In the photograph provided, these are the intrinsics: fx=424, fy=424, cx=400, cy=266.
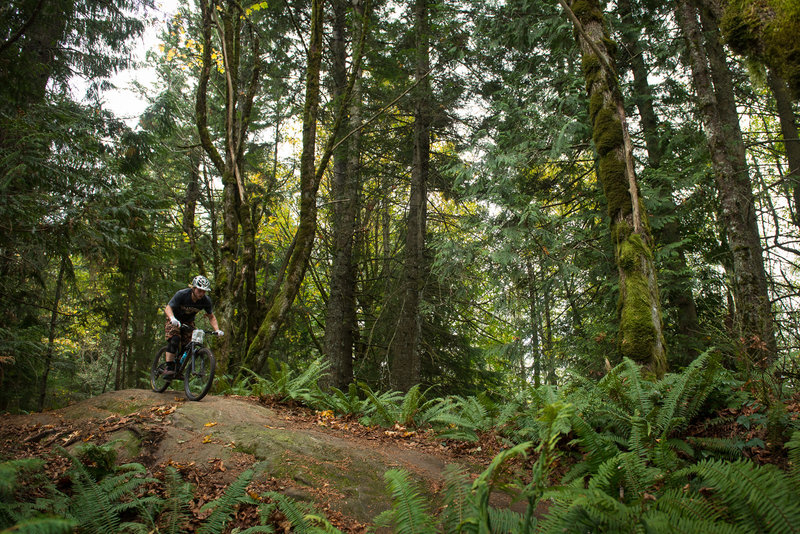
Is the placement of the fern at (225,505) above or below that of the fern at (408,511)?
below

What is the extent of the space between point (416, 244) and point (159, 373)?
642 centimetres

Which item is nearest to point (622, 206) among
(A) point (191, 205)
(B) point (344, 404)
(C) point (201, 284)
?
(B) point (344, 404)

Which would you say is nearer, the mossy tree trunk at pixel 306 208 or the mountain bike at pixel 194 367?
the mountain bike at pixel 194 367

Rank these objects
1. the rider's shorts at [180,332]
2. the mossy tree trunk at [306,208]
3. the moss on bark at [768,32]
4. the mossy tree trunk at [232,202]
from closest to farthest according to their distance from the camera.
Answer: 1. the moss on bark at [768,32]
2. the rider's shorts at [180,332]
3. the mossy tree trunk at [306,208]
4. the mossy tree trunk at [232,202]

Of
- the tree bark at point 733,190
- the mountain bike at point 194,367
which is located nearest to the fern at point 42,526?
the mountain bike at point 194,367

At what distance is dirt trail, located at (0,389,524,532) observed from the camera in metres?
3.59

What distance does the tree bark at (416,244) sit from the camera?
1050 centimetres

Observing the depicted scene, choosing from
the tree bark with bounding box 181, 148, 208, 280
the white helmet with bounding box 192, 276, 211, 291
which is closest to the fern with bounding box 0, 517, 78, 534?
the white helmet with bounding box 192, 276, 211, 291

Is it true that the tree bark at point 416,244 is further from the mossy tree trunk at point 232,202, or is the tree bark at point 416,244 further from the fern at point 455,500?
the fern at point 455,500

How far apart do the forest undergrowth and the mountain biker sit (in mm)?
3459

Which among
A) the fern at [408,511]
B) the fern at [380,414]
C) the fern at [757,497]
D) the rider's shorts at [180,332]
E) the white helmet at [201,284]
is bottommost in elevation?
the fern at [380,414]

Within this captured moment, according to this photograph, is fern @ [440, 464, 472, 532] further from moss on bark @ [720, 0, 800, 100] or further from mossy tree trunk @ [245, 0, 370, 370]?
mossy tree trunk @ [245, 0, 370, 370]

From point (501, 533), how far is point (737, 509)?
3.99ft

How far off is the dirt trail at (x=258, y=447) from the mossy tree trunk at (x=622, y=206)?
7.75 feet
